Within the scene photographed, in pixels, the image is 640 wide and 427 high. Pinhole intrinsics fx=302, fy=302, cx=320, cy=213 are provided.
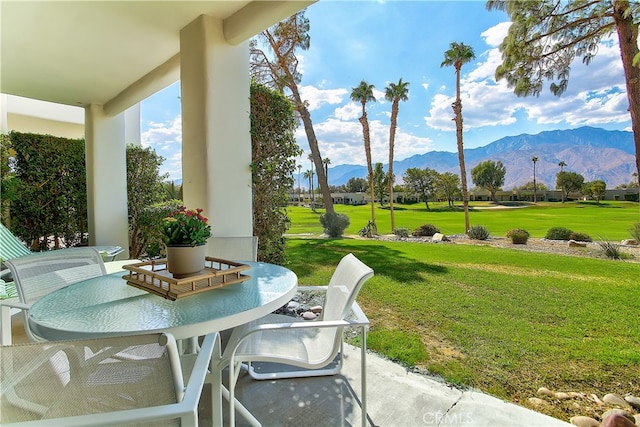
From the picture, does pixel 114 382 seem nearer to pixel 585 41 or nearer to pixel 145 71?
pixel 145 71

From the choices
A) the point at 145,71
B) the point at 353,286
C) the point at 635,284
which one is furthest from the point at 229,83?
the point at 635,284

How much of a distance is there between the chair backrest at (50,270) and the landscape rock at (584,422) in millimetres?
Answer: 3020

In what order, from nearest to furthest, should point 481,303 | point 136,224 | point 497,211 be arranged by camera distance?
1. point 481,303
2. point 136,224
3. point 497,211

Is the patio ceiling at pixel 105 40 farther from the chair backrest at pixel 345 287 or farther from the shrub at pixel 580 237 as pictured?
the shrub at pixel 580 237

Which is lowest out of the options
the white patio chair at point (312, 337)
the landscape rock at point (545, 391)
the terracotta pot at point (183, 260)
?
the landscape rock at point (545, 391)

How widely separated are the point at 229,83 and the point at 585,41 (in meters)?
6.19

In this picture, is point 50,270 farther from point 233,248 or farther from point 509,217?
point 509,217

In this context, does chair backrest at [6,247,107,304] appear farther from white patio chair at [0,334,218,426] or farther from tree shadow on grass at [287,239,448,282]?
tree shadow on grass at [287,239,448,282]

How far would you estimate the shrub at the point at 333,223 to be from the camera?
9859mm

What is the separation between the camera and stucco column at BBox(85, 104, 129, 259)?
5.02 metres

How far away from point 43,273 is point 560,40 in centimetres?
773

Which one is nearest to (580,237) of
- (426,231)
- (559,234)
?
(559,234)

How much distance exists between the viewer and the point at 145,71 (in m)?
3.94

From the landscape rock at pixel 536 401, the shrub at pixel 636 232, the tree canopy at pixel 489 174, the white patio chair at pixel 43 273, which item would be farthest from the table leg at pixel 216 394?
the tree canopy at pixel 489 174
